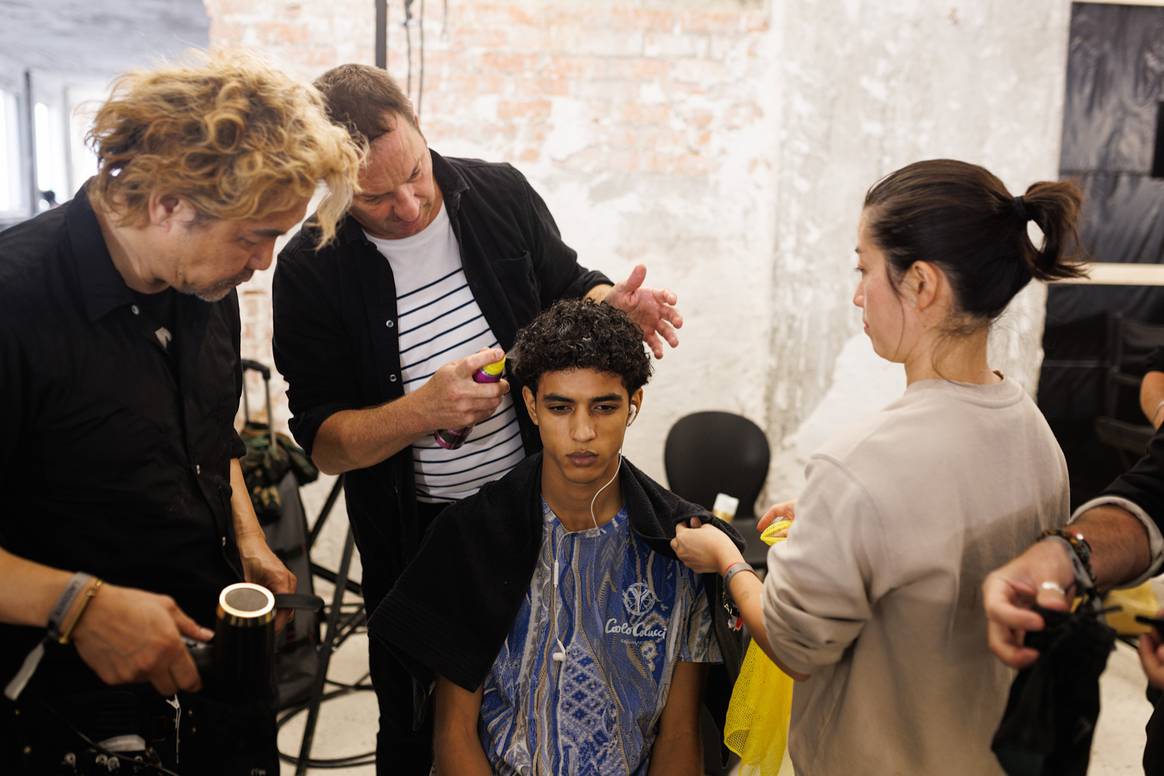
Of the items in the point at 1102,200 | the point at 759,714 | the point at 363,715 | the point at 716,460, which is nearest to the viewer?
the point at 759,714

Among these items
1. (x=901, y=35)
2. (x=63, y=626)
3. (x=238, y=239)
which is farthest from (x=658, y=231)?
(x=63, y=626)

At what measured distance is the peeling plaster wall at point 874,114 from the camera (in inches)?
141

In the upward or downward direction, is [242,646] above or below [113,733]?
above

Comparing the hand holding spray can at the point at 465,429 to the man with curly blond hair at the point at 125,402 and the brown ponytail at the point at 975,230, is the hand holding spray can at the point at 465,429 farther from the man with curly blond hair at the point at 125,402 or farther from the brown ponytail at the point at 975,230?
the brown ponytail at the point at 975,230

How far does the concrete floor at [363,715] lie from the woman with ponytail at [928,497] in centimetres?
191

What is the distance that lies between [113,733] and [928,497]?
1.14 meters

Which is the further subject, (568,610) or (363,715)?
(363,715)

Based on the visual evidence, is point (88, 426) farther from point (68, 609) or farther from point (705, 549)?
point (705, 549)

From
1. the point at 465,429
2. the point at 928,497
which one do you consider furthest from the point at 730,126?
the point at 928,497

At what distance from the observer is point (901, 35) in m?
3.60

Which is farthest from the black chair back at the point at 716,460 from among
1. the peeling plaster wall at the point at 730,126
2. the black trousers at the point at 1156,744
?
the black trousers at the point at 1156,744

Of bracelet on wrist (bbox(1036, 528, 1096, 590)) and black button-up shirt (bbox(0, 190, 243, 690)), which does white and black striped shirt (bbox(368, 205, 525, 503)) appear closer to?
black button-up shirt (bbox(0, 190, 243, 690))

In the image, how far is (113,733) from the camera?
1293 mm

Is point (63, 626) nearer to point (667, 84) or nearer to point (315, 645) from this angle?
point (315, 645)
